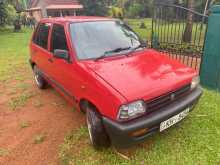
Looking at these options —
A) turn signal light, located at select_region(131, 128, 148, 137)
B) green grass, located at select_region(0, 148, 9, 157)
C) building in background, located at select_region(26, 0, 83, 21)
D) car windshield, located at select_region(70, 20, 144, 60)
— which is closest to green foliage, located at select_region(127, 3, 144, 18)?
building in background, located at select_region(26, 0, 83, 21)

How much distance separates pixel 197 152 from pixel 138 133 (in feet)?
3.49

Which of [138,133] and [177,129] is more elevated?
[138,133]

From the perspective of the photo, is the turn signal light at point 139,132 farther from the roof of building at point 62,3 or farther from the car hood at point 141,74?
the roof of building at point 62,3

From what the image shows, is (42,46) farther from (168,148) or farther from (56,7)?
(56,7)

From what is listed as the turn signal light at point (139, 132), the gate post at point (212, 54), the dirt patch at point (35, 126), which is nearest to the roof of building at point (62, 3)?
the dirt patch at point (35, 126)

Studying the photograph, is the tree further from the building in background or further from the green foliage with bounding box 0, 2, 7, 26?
the green foliage with bounding box 0, 2, 7, 26

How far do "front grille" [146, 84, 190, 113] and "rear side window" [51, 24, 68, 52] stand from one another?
5.66 feet

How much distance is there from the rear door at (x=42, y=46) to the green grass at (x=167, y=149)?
1757 mm

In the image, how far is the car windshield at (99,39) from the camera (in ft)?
10.6

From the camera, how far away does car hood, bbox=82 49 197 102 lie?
244 cm

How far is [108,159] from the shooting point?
2.83 meters

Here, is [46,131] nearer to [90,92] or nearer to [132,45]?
[90,92]

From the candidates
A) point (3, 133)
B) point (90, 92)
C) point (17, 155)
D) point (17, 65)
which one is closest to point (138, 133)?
point (90, 92)

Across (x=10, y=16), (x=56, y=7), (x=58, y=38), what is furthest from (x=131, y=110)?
(x=56, y=7)
